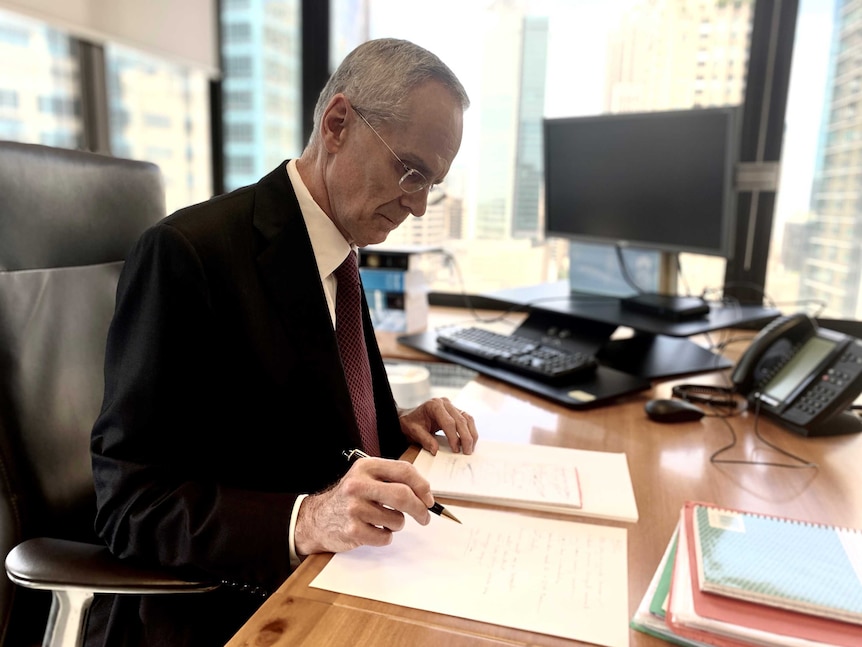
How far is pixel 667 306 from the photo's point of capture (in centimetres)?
160

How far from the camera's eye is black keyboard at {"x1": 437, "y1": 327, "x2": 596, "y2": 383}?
4.65 ft

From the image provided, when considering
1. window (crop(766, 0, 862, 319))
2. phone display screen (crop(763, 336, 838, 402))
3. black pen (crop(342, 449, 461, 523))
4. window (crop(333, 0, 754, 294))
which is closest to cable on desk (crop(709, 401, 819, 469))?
phone display screen (crop(763, 336, 838, 402))

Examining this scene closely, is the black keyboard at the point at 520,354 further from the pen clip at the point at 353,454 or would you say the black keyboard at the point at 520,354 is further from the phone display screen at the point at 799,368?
the pen clip at the point at 353,454

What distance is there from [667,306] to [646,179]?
0.33 meters

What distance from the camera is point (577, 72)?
2170 mm

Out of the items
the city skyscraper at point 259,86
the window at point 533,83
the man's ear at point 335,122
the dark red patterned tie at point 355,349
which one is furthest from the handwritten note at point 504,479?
the city skyscraper at point 259,86

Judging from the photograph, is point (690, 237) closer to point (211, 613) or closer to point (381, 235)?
point (381, 235)

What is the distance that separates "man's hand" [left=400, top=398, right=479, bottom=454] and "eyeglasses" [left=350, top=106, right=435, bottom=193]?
1.18ft

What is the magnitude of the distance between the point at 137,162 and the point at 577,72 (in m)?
1.57

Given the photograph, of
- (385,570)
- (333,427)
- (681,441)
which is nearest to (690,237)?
(681,441)

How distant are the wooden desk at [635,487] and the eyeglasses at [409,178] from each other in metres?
0.46

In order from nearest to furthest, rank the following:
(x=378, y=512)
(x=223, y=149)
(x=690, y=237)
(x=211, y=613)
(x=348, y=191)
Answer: (x=378, y=512), (x=211, y=613), (x=348, y=191), (x=690, y=237), (x=223, y=149)

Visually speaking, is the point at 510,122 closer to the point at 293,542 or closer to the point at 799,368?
the point at 799,368

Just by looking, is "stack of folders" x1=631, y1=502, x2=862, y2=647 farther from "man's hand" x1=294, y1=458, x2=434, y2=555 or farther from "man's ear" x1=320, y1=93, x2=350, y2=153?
"man's ear" x1=320, y1=93, x2=350, y2=153
